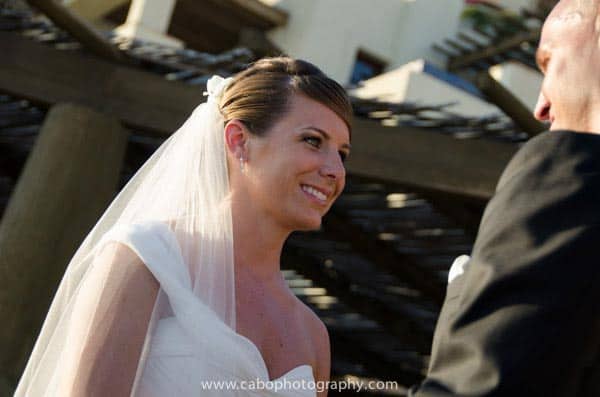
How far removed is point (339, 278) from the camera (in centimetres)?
757

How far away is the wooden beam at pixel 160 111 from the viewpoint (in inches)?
193

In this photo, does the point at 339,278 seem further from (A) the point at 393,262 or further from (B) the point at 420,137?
(B) the point at 420,137

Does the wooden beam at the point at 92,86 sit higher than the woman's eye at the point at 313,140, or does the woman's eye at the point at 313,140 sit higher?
the woman's eye at the point at 313,140

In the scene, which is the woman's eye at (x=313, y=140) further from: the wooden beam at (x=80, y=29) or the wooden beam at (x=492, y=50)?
the wooden beam at (x=492, y=50)

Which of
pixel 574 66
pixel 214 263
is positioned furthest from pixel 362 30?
pixel 574 66

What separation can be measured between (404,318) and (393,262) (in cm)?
127

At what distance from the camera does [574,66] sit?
124cm

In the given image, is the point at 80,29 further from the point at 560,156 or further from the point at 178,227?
the point at 560,156

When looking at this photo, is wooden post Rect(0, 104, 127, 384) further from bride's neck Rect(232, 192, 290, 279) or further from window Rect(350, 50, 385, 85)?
window Rect(350, 50, 385, 85)

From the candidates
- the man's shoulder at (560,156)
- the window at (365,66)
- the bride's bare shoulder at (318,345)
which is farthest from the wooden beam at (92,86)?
the window at (365,66)

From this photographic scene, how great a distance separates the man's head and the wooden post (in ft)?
11.2

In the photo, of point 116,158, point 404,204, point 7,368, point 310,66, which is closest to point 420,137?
point 404,204

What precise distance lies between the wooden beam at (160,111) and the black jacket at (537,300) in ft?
12.4

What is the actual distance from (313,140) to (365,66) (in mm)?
12876
